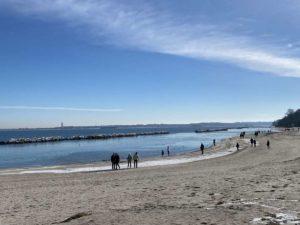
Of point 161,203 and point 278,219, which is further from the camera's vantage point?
point 161,203

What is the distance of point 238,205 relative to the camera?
508 inches

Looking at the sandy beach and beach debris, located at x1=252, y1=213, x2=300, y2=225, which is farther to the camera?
the sandy beach

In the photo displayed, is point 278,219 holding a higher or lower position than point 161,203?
higher

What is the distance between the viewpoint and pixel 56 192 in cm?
2164

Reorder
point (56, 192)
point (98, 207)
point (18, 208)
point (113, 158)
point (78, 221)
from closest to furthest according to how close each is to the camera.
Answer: point (78, 221) → point (98, 207) → point (18, 208) → point (56, 192) → point (113, 158)

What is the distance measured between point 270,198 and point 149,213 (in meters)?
4.42

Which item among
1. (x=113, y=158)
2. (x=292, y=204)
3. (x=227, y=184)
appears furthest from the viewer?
(x=113, y=158)

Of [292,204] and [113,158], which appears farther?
[113,158]

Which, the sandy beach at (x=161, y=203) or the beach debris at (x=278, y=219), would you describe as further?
the sandy beach at (x=161, y=203)

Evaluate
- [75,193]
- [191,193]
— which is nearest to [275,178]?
[191,193]

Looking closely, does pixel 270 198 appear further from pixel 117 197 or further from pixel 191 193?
pixel 117 197

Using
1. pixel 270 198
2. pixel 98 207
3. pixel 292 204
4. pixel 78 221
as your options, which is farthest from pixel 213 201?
pixel 78 221

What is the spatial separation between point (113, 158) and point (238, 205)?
25191 mm

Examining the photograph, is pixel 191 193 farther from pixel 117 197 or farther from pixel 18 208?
pixel 18 208
